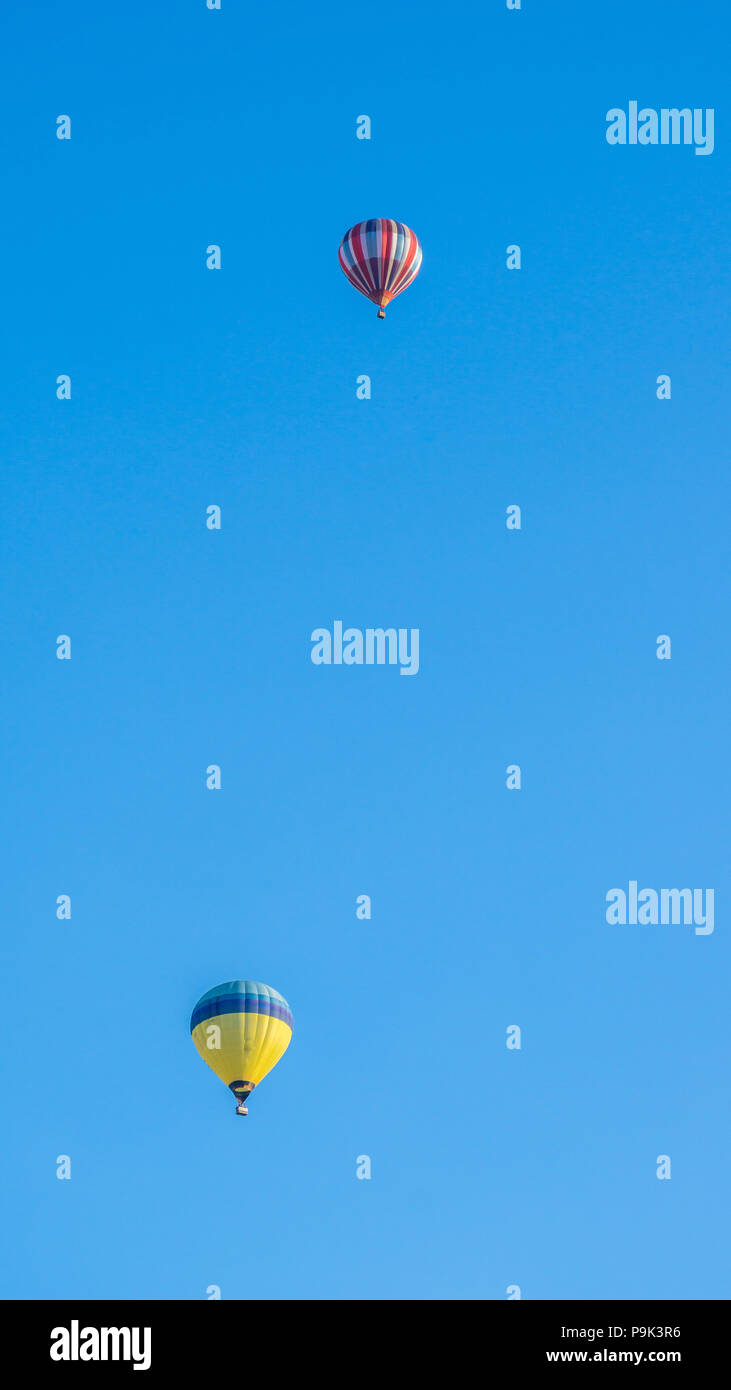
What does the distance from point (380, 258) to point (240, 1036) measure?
16653mm

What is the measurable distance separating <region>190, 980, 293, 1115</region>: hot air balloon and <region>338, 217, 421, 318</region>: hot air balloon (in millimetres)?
14855

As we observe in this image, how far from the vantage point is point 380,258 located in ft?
150

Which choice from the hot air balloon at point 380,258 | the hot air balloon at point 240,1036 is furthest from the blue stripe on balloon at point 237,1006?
the hot air balloon at point 380,258

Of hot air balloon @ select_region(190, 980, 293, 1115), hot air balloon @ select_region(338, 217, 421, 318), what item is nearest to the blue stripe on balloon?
hot air balloon @ select_region(190, 980, 293, 1115)

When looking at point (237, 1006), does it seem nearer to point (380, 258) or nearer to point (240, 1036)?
point (240, 1036)

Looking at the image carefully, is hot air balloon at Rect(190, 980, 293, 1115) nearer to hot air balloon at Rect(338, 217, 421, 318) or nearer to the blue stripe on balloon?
the blue stripe on balloon

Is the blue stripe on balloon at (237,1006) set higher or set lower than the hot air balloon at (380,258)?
lower

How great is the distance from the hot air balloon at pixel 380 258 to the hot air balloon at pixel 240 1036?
48.7 ft

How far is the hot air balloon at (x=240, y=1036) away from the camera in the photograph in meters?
41.7

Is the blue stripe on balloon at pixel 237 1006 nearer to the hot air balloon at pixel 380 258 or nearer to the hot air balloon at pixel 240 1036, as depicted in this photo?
the hot air balloon at pixel 240 1036

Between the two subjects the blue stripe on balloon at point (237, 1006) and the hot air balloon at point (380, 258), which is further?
the hot air balloon at point (380, 258)

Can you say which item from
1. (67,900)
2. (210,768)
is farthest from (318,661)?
(67,900)

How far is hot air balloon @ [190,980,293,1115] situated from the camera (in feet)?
137
